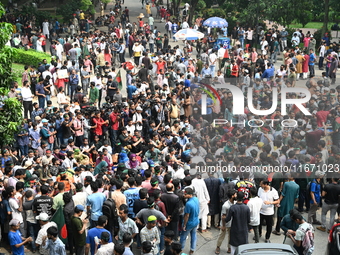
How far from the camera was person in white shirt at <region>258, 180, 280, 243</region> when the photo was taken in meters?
10.1

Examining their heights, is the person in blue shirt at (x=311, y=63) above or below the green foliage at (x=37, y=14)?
below

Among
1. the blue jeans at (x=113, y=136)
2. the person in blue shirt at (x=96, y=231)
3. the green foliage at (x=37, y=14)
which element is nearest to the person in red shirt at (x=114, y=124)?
the blue jeans at (x=113, y=136)

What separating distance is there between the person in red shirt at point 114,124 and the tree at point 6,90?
4164 millimetres

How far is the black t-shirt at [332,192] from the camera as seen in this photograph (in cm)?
1037

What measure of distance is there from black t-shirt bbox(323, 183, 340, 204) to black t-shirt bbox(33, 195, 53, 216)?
17.6ft

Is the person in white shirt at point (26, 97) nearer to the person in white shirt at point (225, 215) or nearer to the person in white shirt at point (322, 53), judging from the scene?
the person in white shirt at point (225, 215)

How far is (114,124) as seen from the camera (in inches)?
582

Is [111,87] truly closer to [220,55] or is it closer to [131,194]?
[131,194]

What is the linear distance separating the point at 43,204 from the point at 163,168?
2.80 metres

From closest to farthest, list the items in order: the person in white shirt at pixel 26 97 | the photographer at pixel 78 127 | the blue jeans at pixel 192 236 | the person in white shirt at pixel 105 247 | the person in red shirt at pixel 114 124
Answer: the person in white shirt at pixel 105 247
the blue jeans at pixel 192 236
the photographer at pixel 78 127
the person in red shirt at pixel 114 124
the person in white shirt at pixel 26 97

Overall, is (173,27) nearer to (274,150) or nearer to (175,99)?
(175,99)

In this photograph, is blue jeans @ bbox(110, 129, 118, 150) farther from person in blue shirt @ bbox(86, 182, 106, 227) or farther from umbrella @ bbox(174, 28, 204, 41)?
umbrella @ bbox(174, 28, 204, 41)

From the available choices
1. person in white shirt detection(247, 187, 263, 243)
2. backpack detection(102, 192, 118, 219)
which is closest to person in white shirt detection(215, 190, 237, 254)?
person in white shirt detection(247, 187, 263, 243)

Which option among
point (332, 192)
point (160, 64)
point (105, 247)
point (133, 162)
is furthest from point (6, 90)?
point (160, 64)
